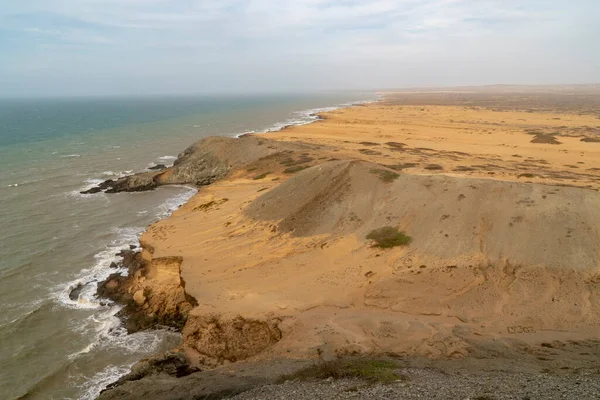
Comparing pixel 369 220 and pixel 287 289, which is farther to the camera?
pixel 369 220

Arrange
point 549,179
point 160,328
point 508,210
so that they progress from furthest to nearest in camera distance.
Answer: point 549,179 → point 508,210 → point 160,328

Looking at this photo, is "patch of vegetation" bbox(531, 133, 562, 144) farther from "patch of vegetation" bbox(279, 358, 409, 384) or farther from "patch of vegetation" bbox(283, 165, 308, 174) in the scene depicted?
"patch of vegetation" bbox(279, 358, 409, 384)

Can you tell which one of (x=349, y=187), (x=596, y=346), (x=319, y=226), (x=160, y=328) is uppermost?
(x=349, y=187)

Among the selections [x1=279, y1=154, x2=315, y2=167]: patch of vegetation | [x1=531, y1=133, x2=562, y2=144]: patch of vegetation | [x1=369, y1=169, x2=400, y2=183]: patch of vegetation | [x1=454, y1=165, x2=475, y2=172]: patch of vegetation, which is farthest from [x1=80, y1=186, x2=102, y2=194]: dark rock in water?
[x1=531, y1=133, x2=562, y2=144]: patch of vegetation

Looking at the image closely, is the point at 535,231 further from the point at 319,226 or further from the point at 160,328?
the point at 160,328

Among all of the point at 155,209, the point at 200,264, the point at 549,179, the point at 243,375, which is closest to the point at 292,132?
the point at 155,209

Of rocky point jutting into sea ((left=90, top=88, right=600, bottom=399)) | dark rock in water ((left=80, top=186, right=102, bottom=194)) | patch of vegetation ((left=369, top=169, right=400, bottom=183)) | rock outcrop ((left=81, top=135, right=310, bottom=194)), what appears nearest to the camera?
rocky point jutting into sea ((left=90, top=88, right=600, bottom=399))

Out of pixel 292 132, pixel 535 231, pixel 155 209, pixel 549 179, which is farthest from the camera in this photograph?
pixel 292 132
